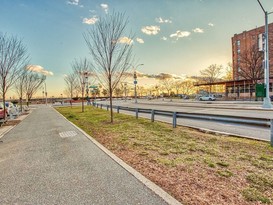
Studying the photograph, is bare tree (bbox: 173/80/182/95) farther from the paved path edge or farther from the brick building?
the paved path edge

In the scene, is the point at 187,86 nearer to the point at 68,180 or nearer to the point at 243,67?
the point at 243,67

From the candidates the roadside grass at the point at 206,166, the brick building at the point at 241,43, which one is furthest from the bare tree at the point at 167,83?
the roadside grass at the point at 206,166

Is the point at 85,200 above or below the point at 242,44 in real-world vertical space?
below

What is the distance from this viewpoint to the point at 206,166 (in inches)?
163

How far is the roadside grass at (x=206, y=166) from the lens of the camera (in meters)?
2.99

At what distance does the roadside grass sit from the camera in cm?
299

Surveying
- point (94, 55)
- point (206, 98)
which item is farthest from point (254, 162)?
point (206, 98)

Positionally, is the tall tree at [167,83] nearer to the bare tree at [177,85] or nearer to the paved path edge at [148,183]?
the bare tree at [177,85]

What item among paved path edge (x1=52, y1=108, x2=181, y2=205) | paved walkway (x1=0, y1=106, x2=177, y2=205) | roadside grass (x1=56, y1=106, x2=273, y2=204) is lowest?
paved walkway (x1=0, y1=106, x2=177, y2=205)

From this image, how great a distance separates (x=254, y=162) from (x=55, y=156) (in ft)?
16.9

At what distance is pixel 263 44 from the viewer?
17.4 metres

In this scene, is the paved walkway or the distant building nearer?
the paved walkway

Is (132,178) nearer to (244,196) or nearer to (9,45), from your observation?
(244,196)

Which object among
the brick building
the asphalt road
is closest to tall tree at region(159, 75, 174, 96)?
the brick building
